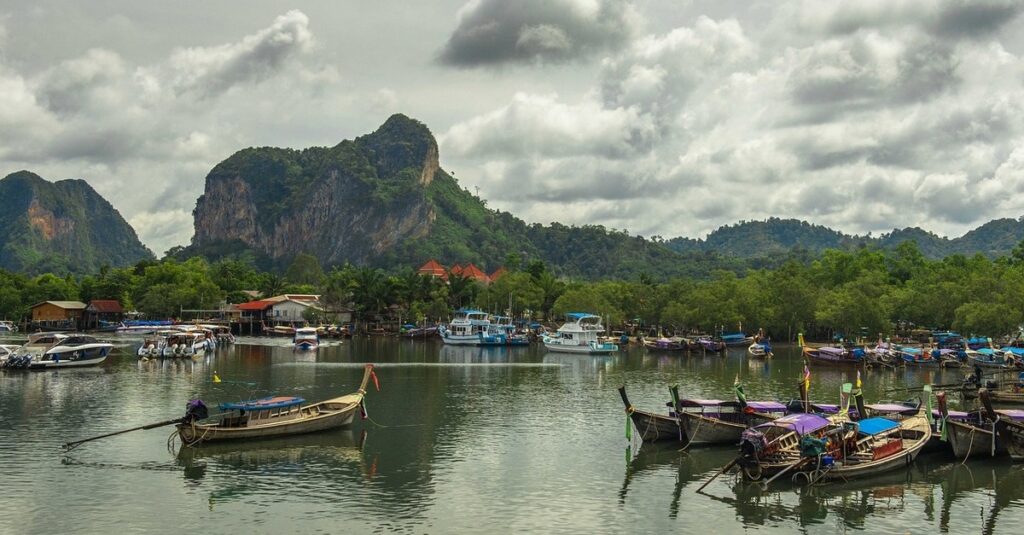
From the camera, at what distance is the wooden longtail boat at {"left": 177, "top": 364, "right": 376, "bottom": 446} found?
39625 millimetres

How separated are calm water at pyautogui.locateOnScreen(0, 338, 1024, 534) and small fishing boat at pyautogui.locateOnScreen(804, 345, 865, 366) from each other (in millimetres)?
30890

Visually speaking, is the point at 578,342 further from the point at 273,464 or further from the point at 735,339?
the point at 273,464

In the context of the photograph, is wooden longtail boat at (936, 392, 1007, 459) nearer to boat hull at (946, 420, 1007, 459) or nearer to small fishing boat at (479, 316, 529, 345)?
boat hull at (946, 420, 1007, 459)

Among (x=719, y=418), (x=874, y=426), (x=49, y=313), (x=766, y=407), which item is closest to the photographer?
(x=874, y=426)

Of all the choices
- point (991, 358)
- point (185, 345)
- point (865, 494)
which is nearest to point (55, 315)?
point (185, 345)

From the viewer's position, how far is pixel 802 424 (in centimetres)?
3472

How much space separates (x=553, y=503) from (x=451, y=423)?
17.8m

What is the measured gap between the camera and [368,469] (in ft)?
120

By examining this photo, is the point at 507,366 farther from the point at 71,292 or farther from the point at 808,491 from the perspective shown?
the point at 71,292

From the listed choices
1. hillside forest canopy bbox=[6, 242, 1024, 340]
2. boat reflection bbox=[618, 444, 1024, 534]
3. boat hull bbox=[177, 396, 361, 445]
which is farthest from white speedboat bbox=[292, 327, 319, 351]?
boat reflection bbox=[618, 444, 1024, 534]

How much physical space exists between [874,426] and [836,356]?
54083 millimetres

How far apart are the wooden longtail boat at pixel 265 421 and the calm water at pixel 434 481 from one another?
0.65 meters

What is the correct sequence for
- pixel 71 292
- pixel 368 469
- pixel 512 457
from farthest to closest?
1. pixel 71 292
2. pixel 512 457
3. pixel 368 469

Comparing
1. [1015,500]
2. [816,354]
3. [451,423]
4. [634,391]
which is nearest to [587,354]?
[816,354]
